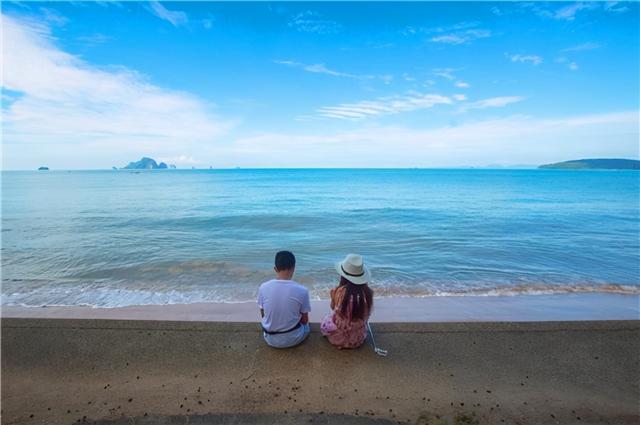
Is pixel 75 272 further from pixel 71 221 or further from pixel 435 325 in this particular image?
pixel 71 221

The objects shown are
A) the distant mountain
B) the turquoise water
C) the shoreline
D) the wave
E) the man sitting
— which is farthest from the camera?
the distant mountain

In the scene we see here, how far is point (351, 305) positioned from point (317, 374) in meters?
0.83

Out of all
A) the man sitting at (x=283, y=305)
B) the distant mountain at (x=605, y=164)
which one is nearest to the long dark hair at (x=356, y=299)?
the man sitting at (x=283, y=305)

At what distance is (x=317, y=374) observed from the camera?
3.39 m

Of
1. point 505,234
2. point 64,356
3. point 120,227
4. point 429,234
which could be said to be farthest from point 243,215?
point 64,356

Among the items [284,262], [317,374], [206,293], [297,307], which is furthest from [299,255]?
[317,374]

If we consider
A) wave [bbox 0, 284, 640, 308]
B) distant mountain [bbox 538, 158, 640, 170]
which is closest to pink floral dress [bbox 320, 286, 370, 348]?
wave [bbox 0, 284, 640, 308]

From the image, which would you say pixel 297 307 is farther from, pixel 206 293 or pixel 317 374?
pixel 206 293

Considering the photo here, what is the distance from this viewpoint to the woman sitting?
11.7 ft

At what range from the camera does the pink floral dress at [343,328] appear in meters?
3.69

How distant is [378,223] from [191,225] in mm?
9835

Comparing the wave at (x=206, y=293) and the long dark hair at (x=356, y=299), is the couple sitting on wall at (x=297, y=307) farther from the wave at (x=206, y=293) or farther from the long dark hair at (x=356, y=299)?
the wave at (x=206, y=293)

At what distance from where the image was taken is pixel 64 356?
3.70 m

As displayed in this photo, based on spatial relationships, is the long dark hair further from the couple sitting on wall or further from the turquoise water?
the turquoise water
